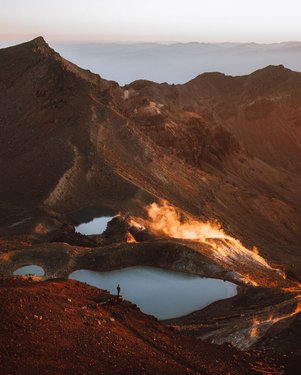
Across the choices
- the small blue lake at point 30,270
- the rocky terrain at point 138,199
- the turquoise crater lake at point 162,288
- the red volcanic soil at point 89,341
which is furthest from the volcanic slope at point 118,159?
the red volcanic soil at point 89,341

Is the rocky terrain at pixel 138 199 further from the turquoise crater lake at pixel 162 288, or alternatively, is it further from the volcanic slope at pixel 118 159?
the turquoise crater lake at pixel 162 288

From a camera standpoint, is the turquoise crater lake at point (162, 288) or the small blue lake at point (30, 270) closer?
the turquoise crater lake at point (162, 288)

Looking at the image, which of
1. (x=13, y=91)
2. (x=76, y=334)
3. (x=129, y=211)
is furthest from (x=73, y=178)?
(x=76, y=334)

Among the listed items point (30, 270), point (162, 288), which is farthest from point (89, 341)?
point (30, 270)

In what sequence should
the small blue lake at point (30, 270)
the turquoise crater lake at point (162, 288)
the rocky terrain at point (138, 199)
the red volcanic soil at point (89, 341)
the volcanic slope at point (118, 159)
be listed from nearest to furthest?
the red volcanic soil at point (89, 341) → the rocky terrain at point (138, 199) → the turquoise crater lake at point (162, 288) → the small blue lake at point (30, 270) → the volcanic slope at point (118, 159)

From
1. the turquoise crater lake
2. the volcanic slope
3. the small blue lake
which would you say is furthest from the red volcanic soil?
the volcanic slope

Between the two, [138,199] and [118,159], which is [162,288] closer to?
[138,199]
